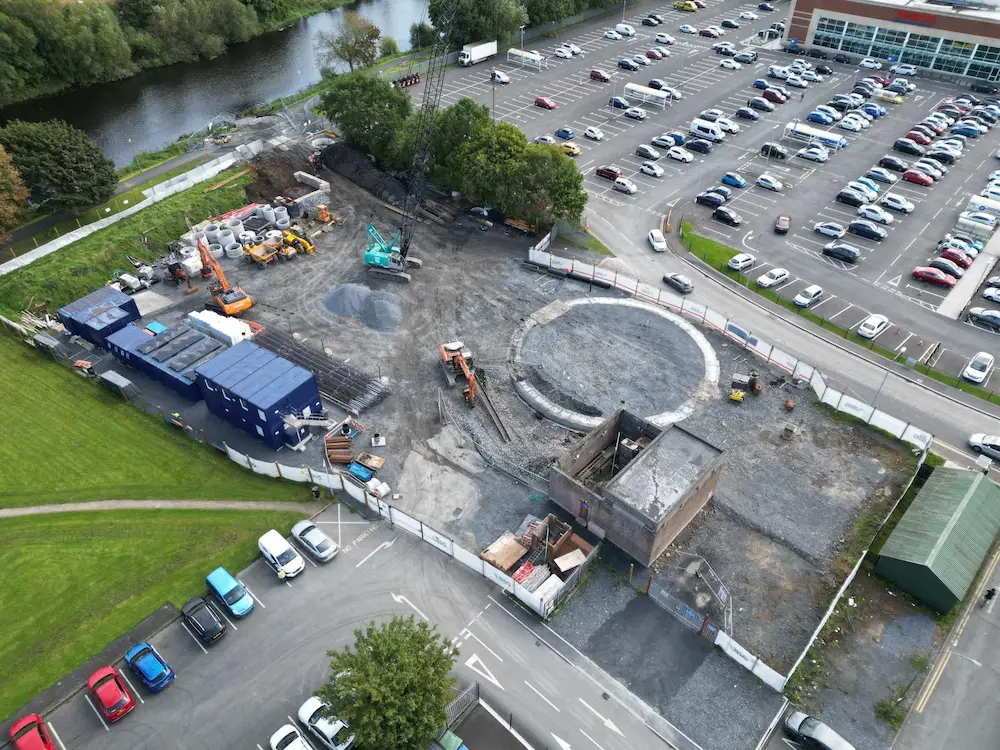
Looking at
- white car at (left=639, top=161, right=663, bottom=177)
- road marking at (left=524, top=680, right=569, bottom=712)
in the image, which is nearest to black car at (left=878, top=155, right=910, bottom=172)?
white car at (left=639, top=161, right=663, bottom=177)

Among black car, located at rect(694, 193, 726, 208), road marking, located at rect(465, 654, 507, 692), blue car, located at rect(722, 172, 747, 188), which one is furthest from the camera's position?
blue car, located at rect(722, 172, 747, 188)

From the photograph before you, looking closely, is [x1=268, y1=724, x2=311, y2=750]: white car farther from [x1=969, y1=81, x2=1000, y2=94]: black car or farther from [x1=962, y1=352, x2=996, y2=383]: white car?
[x1=969, y1=81, x2=1000, y2=94]: black car

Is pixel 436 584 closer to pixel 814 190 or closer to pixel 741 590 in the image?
pixel 741 590

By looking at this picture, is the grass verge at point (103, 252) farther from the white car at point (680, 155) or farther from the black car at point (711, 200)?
the black car at point (711, 200)

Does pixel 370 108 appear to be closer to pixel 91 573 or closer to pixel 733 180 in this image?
pixel 733 180

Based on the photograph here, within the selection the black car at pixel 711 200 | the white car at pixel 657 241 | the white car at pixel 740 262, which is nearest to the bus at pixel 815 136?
the black car at pixel 711 200

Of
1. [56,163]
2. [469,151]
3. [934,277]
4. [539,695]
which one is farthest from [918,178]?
[56,163]
